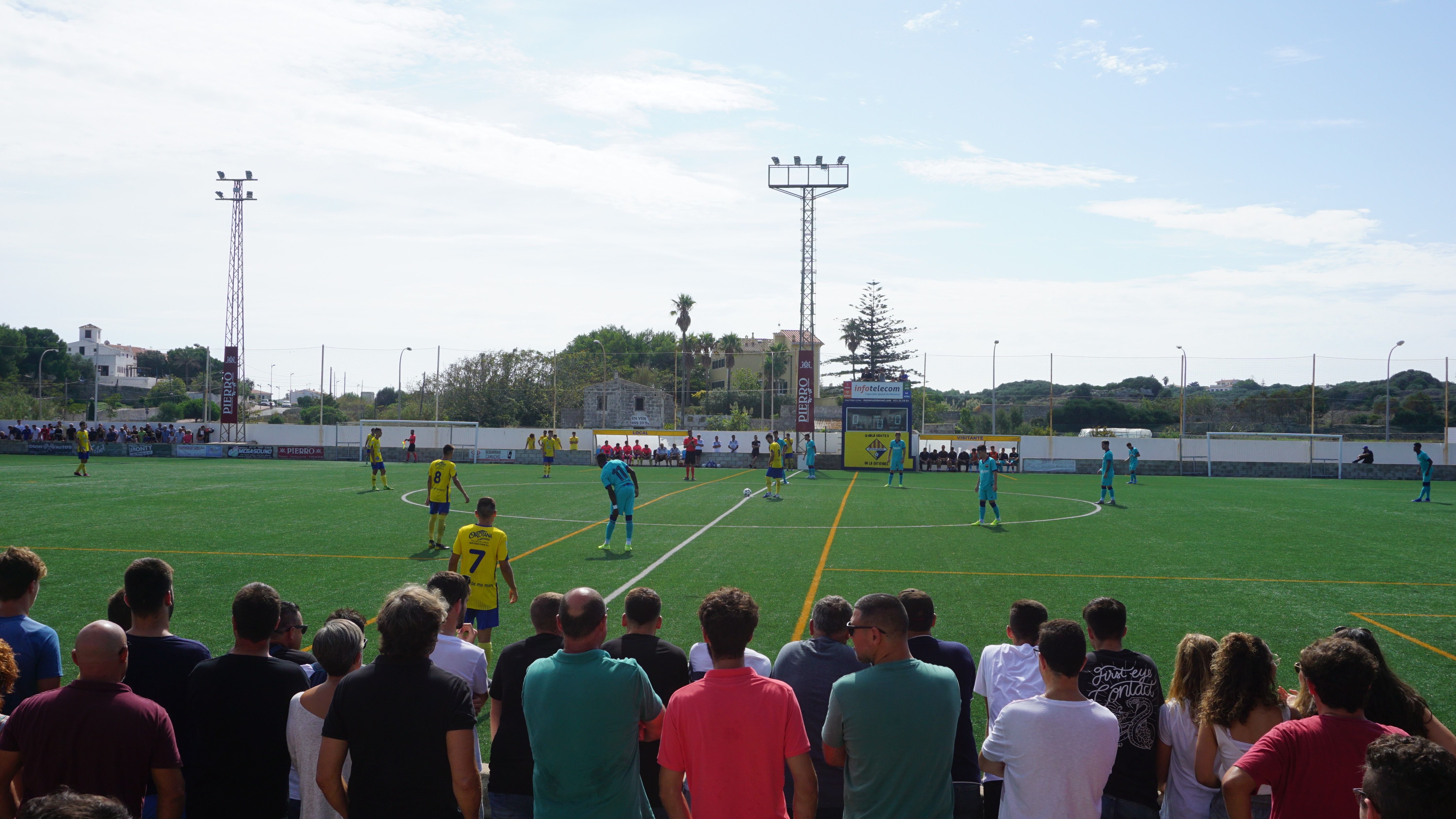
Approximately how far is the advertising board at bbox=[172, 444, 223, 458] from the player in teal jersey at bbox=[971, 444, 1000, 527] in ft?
140

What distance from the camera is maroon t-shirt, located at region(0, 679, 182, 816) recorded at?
11.4 feet

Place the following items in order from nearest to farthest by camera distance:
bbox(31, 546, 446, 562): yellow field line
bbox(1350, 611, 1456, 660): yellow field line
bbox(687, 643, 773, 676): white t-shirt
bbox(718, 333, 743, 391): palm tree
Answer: bbox(687, 643, 773, 676): white t-shirt → bbox(1350, 611, 1456, 660): yellow field line → bbox(31, 546, 446, 562): yellow field line → bbox(718, 333, 743, 391): palm tree

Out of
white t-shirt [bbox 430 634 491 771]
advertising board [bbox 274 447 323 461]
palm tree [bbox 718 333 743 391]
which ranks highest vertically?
palm tree [bbox 718 333 743 391]

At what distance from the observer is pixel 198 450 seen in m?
46.9

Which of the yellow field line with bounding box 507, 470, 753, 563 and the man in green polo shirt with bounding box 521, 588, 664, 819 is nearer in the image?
the man in green polo shirt with bounding box 521, 588, 664, 819

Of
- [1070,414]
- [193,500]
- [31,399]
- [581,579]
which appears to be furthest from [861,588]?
[31,399]

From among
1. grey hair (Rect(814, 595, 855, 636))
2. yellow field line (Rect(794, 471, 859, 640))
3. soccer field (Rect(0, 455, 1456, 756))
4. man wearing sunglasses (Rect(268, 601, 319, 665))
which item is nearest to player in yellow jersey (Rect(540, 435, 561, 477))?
soccer field (Rect(0, 455, 1456, 756))

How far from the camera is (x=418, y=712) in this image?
3475 millimetres

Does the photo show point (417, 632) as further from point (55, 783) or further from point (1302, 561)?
point (1302, 561)

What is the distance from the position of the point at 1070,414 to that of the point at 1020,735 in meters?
57.9

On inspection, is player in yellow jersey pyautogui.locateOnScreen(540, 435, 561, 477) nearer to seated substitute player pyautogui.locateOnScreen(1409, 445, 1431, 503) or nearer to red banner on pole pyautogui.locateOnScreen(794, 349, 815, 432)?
red banner on pole pyautogui.locateOnScreen(794, 349, 815, 432)

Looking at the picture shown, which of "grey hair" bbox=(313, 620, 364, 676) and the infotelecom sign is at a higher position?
the infotelecom sign

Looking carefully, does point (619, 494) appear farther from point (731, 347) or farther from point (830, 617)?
point (731, 347)

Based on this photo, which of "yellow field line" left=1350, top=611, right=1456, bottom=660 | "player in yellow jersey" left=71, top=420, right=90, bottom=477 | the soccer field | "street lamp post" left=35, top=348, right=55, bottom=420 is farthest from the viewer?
"street lamp post" left=35, top=348, right=55, bottom=420
